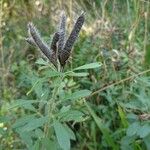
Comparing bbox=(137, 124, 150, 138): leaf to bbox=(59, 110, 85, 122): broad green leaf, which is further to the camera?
bbox=(137, 124, 150, 138): leaf

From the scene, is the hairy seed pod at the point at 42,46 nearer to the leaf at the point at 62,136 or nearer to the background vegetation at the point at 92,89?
the background vegetation at the point at 92,89

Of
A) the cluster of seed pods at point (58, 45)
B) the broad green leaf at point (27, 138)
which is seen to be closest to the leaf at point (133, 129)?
the broad green leaf at point (27, 138)

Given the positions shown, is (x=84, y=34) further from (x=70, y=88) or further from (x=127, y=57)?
(x=70, y=88)

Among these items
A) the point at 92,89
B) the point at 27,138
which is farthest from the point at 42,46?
the point at 92,89

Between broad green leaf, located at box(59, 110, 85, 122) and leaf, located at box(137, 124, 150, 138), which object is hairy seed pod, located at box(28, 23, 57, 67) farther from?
leaf, located at box(137, 124, 150, 138)

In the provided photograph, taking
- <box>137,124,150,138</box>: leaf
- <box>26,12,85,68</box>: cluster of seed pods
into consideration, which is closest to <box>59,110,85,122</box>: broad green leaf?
<box>26,12,85,68</box>: cluster of seed pods

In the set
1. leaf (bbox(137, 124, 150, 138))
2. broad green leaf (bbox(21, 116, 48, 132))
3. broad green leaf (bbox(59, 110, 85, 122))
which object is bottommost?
leaf (bbox(137, 124, 150, 138))

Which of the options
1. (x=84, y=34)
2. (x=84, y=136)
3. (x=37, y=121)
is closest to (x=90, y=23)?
(x=84, y=34)

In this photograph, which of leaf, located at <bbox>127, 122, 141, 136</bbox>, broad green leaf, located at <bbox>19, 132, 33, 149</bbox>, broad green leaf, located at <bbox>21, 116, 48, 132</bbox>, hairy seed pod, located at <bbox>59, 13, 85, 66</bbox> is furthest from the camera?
leaf, located at <bbox>127, 122, 141, 136</bbox>
